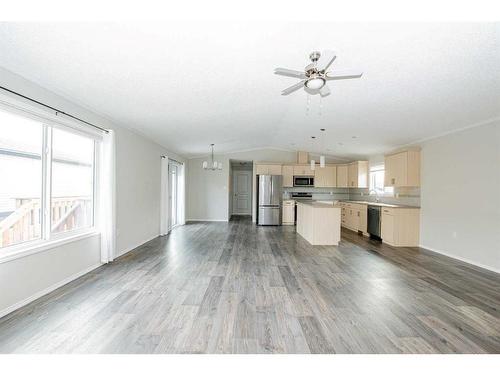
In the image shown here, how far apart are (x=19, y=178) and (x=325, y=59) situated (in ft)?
10.9

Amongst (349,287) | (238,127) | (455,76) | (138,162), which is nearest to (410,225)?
(349,287)

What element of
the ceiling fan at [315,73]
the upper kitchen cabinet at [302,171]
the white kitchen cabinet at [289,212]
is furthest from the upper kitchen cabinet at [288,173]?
the ceiling fan at [315,73]

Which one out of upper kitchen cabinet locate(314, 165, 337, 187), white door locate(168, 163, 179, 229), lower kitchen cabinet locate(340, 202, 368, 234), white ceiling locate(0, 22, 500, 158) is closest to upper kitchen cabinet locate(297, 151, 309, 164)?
upper kitchen cabinet locate(314, 165, 337, 187)

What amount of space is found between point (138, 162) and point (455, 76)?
5245mm

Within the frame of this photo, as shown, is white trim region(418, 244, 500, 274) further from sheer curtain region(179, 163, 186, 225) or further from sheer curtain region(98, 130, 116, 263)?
sheer curtain region(179, 163, 186, 225)

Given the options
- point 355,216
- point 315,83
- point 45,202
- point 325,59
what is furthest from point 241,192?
point 325,59

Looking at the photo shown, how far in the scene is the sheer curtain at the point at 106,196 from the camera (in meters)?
3.93

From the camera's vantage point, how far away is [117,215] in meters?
4.33

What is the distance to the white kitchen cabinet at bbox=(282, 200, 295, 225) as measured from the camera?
883 centimetres

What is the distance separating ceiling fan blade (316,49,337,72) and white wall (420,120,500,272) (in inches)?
141

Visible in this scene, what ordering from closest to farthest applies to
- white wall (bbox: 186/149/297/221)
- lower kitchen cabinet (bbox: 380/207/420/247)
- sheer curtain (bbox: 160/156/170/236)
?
lower kitchen cabinet (bbox: 380/207/420/247) < sheer curtain (bbox: 160/156/170/236) < white wall (bbox: 186/149/297/221)

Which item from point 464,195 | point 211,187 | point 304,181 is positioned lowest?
point 464,195

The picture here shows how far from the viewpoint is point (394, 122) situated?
4461mm

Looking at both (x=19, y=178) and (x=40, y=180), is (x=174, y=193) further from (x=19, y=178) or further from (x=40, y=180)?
(x=19, y=178)
